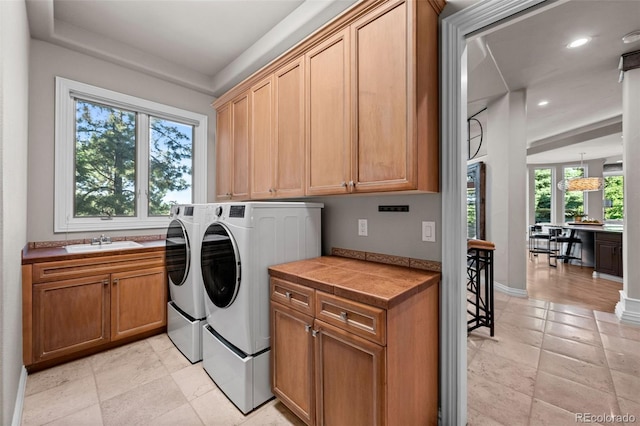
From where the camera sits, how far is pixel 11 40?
1435 mm

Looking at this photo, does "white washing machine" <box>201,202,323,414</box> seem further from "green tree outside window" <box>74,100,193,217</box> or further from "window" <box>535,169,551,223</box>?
"window" <box>535,169,551,223</box>

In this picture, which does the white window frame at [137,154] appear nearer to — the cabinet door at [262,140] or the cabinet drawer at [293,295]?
the cabinet door at [262,140]

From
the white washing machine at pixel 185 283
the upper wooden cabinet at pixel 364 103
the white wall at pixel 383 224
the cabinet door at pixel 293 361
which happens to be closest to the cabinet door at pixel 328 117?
the upper wooden cabinet at pixel 364 103

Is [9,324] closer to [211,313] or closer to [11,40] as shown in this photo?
[211,313]

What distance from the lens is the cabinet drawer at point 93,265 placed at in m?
2.08

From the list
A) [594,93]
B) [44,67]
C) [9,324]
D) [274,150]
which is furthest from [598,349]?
[44,67]

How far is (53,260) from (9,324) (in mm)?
802

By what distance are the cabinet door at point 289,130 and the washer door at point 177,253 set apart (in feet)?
2.93

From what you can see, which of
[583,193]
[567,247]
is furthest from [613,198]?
[567,247]

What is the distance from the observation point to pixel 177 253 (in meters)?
2.46

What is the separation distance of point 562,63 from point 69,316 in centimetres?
541

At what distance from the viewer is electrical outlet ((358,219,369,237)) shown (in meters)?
2.00

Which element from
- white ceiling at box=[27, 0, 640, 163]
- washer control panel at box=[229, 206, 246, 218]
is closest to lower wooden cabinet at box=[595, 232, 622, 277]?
white ceiling at box=[27, 0, 640, 163]

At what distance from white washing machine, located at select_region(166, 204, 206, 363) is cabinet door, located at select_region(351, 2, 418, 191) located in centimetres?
137
